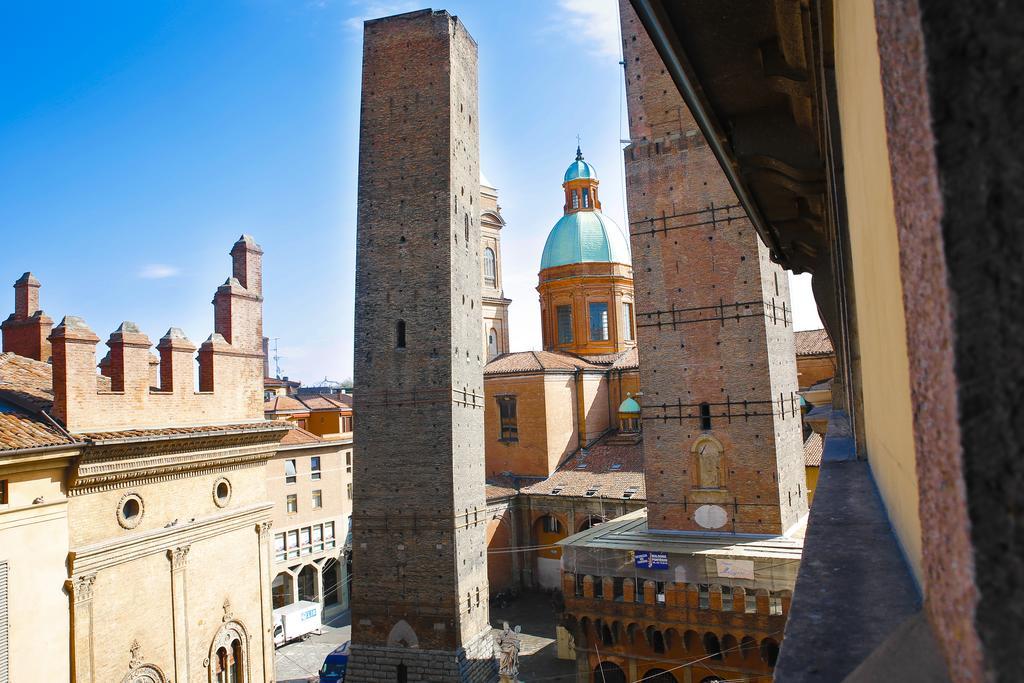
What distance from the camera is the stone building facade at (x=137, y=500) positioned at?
10188mm

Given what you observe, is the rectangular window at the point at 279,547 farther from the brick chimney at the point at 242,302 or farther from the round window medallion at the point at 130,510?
the round window medallion at the point at 130,510

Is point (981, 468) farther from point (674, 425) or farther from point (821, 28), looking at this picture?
point (674, 425)

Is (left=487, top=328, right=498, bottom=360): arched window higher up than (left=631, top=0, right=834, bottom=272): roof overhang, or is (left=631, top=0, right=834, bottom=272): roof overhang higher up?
(left=487, top=328, right=498, bottom=360): arched window

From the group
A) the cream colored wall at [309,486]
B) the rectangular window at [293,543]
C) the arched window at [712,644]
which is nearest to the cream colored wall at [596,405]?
the cream colored wall at [309,486]

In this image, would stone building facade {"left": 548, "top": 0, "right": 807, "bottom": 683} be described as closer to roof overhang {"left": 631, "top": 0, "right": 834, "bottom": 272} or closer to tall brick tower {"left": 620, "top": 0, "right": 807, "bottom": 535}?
tall brick tower {"left": 620, "top": 0, "right": 807, "bottom": 535}

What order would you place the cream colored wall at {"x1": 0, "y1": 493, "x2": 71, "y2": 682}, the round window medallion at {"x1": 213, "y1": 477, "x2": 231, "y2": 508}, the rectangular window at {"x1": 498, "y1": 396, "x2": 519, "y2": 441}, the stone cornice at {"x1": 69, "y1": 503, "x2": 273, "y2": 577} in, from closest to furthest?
the cream colored wall at {"x1": 0, "y1": 493, "x2": 71, "y2": 682}
the stone cornice at {"x1": 69, "y1": 503, "x2": 273, "y2": 577}
the round window medallion at {"x1": 213, "y1": 477, "x2": 231, "y2": 508}
the rectangular window at {"x1": 498, "y1": 396, "x2": 519, "y2": 441}

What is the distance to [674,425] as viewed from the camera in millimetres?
17047

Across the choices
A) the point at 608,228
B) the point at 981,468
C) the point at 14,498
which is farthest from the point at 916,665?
the point at 608,228

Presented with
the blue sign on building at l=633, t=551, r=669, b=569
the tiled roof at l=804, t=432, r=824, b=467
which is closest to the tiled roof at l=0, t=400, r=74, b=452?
the blue sign on building at l=633, t=551, r=669, b=569

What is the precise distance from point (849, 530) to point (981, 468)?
176cm

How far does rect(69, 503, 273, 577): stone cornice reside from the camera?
427 inches

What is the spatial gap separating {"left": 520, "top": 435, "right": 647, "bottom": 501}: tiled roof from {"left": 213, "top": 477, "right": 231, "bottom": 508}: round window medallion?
14090 millimetres

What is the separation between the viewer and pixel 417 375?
645 inches

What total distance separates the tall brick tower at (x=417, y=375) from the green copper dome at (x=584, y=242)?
52.1 feet
